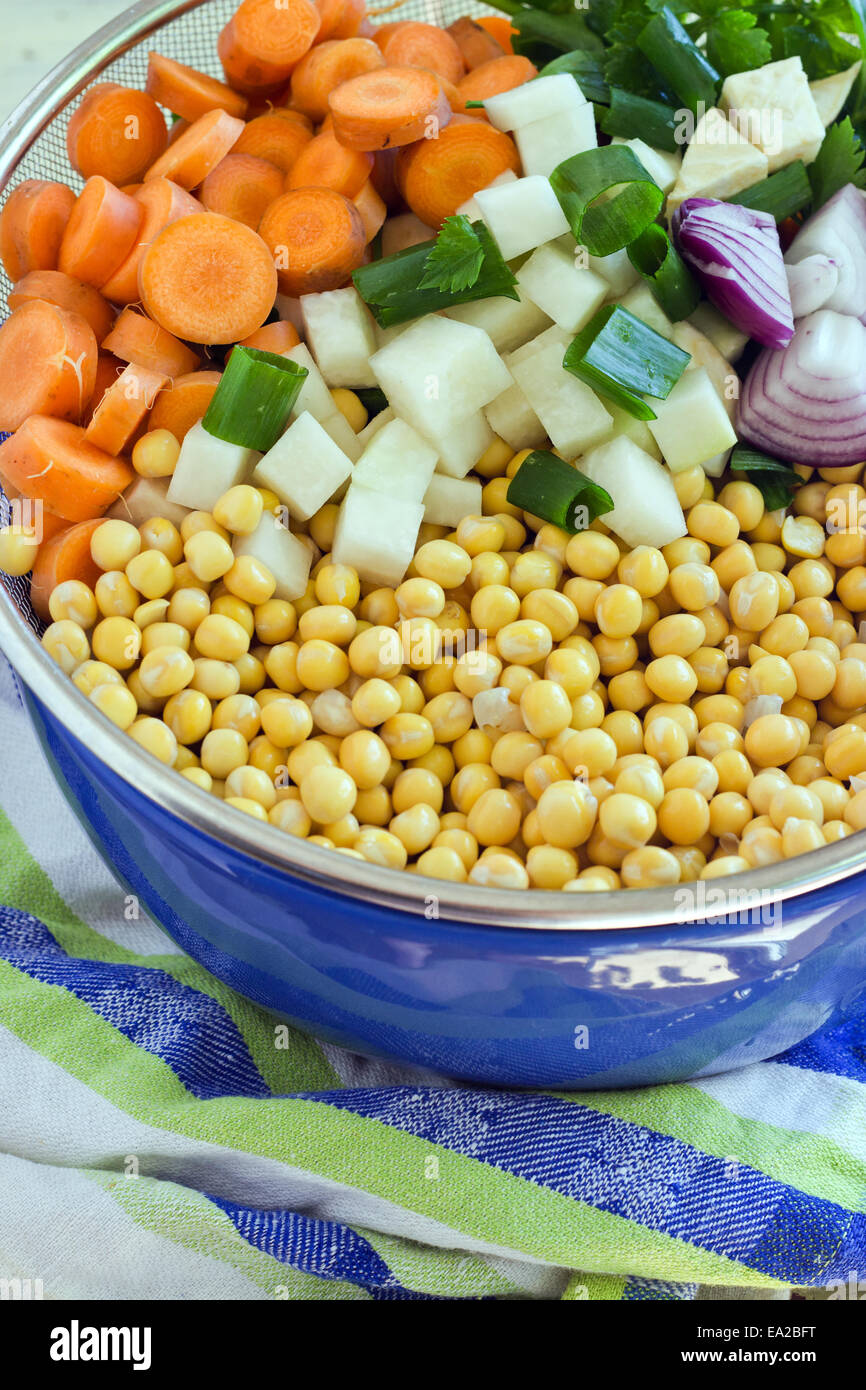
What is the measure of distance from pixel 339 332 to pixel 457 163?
307 mm

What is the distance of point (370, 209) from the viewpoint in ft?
5.82

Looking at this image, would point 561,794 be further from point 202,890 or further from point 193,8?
point 193,8

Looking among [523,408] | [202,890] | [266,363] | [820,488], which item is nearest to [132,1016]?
[202,890]

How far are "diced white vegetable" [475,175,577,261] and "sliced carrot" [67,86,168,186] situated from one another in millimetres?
560

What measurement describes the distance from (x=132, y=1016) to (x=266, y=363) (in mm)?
849

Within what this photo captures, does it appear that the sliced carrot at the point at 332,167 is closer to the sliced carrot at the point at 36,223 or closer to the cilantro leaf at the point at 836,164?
the sliced carrot at the point at 36,223

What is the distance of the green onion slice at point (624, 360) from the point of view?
1581 millimetres

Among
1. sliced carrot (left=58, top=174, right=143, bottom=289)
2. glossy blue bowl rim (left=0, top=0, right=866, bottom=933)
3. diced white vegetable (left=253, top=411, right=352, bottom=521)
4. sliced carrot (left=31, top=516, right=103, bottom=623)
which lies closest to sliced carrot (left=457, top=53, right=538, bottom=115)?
sliced carrot (left=58, top=174, right=143, bottom=289)

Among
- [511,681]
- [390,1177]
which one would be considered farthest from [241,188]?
[390,1177]

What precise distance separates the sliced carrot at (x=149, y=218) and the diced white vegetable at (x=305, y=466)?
1.09ft

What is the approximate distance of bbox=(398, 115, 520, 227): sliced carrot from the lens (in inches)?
68.3

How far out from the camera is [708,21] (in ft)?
6.18

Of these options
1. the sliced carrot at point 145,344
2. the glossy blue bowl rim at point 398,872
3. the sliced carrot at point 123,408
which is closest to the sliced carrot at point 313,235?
the sliced carrot at point 145,344

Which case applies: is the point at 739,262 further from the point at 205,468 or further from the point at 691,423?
the point at 205,468
